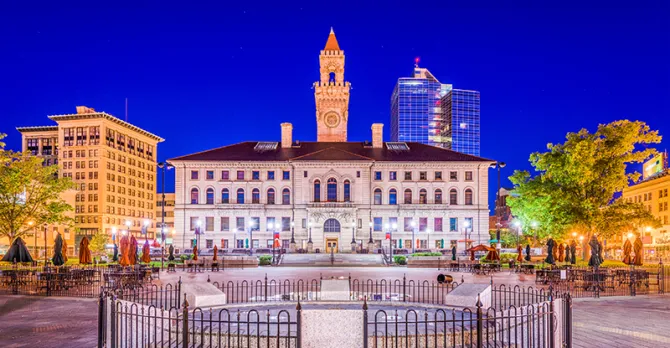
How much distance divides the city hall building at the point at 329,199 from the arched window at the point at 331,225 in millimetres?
125

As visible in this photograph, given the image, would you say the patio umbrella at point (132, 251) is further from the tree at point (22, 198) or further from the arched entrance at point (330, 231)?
the arched entrance at point (330, 231)

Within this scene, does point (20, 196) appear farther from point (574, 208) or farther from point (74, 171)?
point (74, 171)

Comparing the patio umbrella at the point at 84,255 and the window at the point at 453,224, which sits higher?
the patio umbrella at the point at 84,255

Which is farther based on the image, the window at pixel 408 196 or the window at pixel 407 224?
the window at pixel 408 196

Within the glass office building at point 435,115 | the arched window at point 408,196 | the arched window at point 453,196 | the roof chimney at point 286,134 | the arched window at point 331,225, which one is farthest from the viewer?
the glass office building at point 435,115

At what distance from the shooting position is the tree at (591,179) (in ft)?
126

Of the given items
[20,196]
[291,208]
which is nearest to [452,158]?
[291,208]

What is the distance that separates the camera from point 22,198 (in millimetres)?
42438

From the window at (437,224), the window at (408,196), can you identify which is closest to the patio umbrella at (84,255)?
the window at (408,196)

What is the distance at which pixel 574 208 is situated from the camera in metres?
39.7

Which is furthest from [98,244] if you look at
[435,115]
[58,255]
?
[435,115]

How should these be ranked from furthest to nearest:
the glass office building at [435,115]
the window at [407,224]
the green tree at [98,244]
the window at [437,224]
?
1. the glass office building at [435,115]
2. the window at [437,224]
3. the window at [407,224]
4. the green tree at [98,244]

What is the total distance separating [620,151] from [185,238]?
53.5 meters

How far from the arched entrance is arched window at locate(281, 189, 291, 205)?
5990mm
